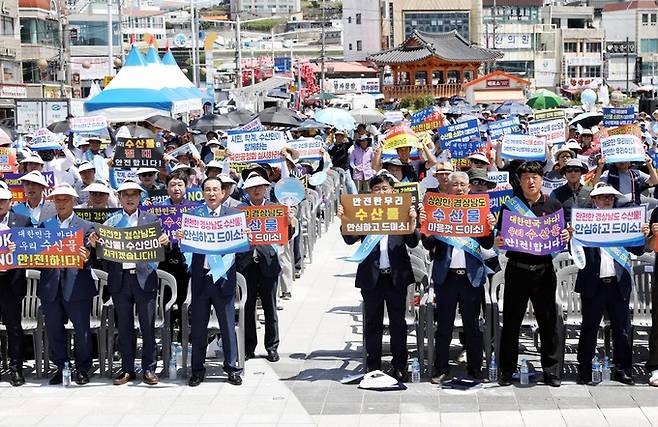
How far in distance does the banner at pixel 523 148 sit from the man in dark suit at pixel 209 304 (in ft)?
15.3

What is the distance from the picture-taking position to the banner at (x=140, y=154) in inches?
537

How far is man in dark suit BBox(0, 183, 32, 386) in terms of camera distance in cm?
1012

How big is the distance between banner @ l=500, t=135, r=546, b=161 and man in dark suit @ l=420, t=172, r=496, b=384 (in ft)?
12.6

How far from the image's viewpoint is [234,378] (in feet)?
32.8

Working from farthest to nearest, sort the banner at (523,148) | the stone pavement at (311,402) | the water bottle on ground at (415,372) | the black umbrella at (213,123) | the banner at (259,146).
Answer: the black umbrella at (213,123) < the banner at (259,146) < the banner at (523,148) < the water bottle on ground at (415,372) < the stone pavement at (311,402)

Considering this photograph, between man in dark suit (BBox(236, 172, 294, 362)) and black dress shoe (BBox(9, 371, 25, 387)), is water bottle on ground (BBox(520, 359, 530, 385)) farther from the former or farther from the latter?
black dress shoe (BBox(9, 371, 25, 387))

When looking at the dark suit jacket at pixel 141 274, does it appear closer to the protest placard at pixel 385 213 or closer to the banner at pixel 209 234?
the banner at pixel 209 234

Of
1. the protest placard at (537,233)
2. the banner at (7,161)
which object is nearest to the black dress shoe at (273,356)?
the protest placard at (537,233)

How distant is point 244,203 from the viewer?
36.6 ft

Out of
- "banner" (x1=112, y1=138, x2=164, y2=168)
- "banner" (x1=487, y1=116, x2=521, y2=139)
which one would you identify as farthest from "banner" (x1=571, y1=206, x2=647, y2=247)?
"banner" (x1=487, y1=116, x2=521, y2=139)

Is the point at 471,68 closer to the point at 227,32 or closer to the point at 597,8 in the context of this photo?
the point at 597,8

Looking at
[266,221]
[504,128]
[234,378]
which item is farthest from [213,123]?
[234,378]

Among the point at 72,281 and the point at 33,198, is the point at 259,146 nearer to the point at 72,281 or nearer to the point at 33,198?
the point at 33,198

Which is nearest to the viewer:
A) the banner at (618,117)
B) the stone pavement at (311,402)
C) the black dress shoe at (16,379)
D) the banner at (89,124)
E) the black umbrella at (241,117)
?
the stone pavement at (311,402)
